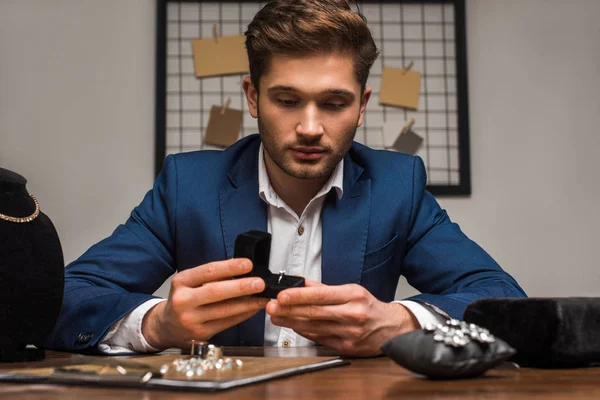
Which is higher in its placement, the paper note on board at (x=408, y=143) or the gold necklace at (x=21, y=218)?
the paper note on board at (x=408, y=143)

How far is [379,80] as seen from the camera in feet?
7.58

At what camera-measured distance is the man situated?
1297 mm

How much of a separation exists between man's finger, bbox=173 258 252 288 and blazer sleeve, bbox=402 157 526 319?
457 millimetres

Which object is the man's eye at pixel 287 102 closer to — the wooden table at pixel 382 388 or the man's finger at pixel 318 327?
the man's finger at pixel 318 327

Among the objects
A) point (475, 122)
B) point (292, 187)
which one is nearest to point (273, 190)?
point (292, 187)

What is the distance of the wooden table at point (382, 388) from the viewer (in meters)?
0.68

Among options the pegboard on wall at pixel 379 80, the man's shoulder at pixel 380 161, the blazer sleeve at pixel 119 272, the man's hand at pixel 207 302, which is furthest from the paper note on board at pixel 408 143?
the man's hand at pixel 207 302

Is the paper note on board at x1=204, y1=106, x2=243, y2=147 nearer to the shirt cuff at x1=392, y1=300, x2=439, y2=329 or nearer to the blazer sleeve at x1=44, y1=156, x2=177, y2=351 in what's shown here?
the blazer sleeve at x1=44, y1=156, x2=177, y2=351

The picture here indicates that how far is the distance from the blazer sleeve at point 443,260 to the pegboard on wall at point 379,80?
0.67m

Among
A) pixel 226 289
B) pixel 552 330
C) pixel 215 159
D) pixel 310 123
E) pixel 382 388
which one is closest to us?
pixel 382 388

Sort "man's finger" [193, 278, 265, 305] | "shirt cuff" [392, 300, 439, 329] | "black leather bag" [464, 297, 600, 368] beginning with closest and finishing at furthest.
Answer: "black leather bag" [464, 297, 600, 368] → "man's finger" [193, 278, 265, 305] → "shirt cuff" [392, 300, 439, 329]

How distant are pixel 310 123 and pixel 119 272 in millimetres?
498

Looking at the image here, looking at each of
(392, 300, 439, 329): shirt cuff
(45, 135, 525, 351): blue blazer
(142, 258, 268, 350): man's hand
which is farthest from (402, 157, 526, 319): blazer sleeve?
(142, 258, 268, 350): man's hand

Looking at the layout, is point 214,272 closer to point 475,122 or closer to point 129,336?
point 129,336
